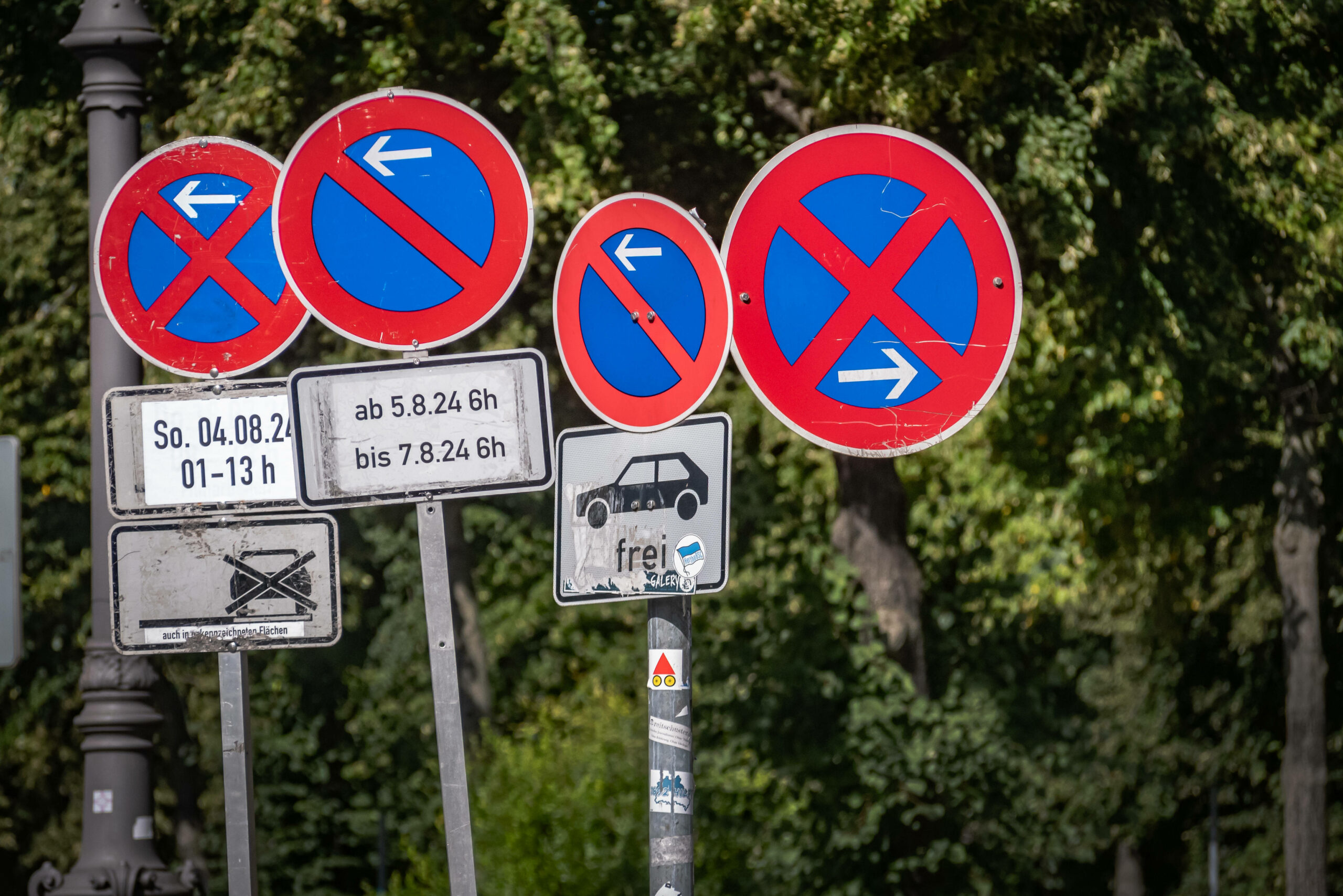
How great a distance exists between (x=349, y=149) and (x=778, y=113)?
7.31m

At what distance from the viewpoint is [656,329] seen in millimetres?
2994

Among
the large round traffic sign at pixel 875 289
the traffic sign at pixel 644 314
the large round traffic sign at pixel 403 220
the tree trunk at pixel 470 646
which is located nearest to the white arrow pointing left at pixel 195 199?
the large round traffic sign at pixel 403 220

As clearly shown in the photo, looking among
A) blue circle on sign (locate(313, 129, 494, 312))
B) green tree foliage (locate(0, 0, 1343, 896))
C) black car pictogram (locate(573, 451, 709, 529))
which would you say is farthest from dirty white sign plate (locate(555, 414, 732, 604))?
green tree foliage (locate(0, 0, 1343, 896))

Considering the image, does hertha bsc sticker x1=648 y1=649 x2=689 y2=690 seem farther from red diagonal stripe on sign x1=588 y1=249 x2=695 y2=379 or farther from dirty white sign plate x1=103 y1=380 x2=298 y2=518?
dirty white sign plate x1=103 y1=380 x2=298 y2=518

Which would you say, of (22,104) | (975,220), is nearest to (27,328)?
(22,104)

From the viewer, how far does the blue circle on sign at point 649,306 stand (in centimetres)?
299

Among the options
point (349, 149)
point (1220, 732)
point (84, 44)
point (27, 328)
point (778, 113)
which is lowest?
point (1220, 732)

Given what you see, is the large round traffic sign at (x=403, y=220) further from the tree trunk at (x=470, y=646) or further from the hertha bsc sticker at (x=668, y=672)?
the tree trunk at (x=470, y=646)

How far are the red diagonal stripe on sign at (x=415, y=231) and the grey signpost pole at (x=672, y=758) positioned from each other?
31.8 inches

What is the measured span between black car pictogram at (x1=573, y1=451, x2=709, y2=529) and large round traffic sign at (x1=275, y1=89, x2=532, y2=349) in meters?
0.46

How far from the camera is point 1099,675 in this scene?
24312 mm

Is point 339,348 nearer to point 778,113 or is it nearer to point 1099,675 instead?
point 778,113

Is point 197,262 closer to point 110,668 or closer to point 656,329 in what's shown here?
point 656,329

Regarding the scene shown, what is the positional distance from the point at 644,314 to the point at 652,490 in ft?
1.22
